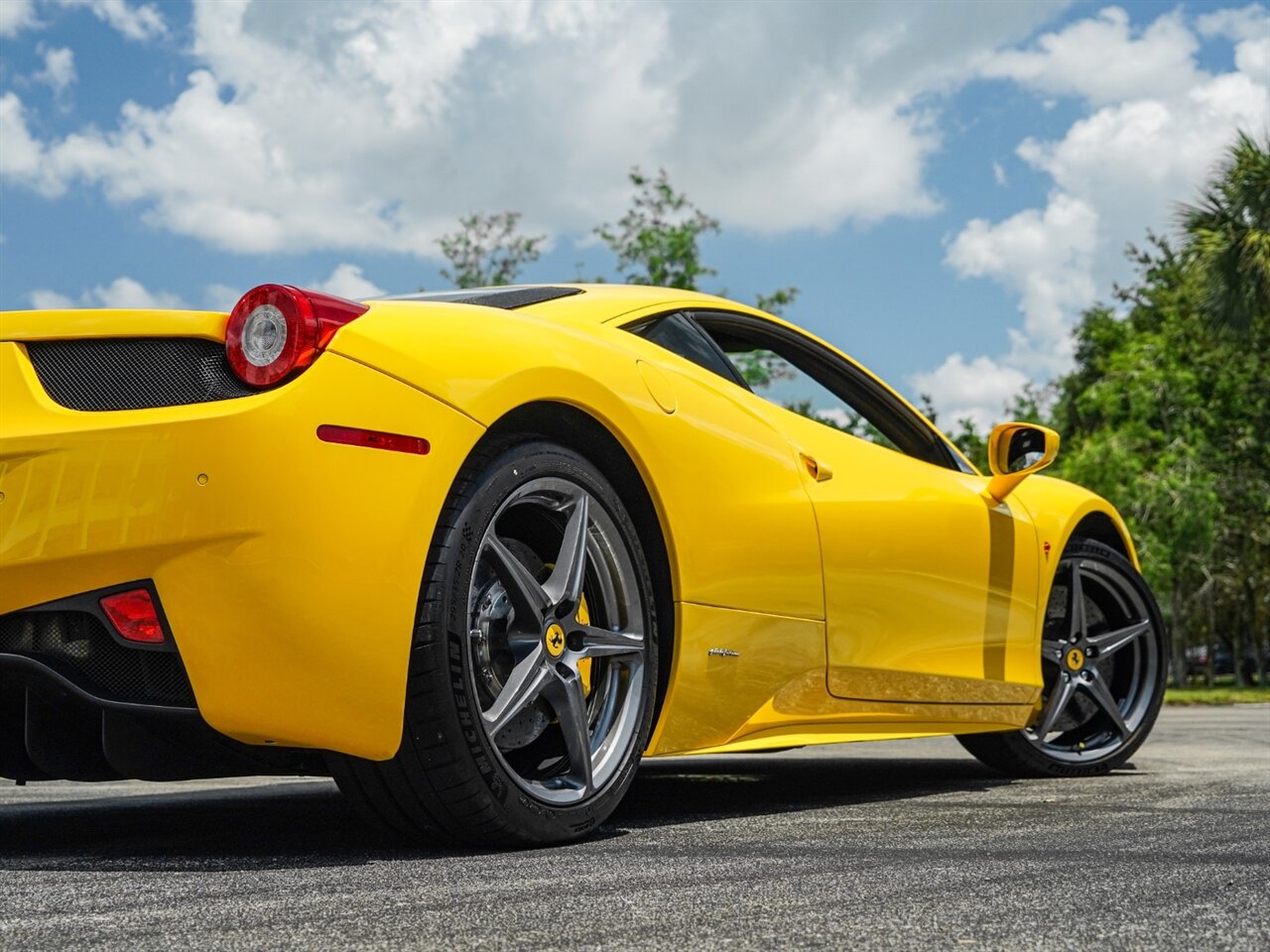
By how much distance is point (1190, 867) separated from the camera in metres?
2.70

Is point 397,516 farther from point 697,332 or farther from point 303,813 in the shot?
point 303,813

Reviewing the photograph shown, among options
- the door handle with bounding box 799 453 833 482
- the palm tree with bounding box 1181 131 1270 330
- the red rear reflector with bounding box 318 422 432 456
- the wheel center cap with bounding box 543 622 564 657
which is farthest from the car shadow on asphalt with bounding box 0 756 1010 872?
the palm tree with bounding box 1181 131 1270 330

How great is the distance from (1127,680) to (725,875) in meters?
3.56

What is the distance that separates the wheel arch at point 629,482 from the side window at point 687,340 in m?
0.52

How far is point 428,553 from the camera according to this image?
2979 mm

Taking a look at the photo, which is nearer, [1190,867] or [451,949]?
[451,949]

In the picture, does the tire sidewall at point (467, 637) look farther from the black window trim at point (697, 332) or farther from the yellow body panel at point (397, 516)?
the black window trim at point (697, 332)

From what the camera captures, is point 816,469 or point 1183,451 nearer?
point 816,469

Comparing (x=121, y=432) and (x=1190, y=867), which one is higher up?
(x=121, y=432)

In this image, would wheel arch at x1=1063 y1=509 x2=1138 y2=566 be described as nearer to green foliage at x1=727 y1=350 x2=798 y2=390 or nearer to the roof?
green foliage at x1=727 y1=350 x2=798 y2=390

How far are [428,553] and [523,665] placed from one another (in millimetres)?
351

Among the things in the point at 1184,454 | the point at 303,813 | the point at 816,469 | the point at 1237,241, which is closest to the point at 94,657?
the point at 303,813

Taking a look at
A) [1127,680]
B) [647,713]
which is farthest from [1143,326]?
[647,713]

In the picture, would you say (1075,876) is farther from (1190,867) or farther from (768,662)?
(768,662)
